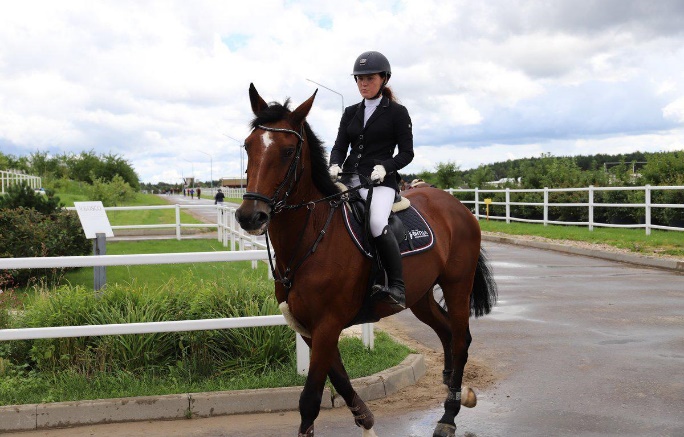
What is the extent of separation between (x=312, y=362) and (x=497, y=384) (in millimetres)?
2975

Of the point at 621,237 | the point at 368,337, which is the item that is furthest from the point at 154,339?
the point at 621,237

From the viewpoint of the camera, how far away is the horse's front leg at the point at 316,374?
4762 mm

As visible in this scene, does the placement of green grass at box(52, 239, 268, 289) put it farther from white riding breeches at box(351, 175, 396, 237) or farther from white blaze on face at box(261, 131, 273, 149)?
white blaze on face at box(261, 131, 273, 149)

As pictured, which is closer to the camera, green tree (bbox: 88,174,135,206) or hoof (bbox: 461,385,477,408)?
hoof (bbox: 461,385,477,408)

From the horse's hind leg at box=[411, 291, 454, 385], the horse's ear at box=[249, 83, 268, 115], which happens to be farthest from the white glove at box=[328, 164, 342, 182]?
the horse's hind leg at box=[411, 291, 454, 385]

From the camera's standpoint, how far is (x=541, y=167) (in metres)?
35.6

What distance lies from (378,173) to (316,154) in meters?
0.56

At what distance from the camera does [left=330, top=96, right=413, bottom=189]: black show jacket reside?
5648mm

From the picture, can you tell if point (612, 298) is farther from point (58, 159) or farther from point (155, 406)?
point (58, 159)

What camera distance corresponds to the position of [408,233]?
577 cm

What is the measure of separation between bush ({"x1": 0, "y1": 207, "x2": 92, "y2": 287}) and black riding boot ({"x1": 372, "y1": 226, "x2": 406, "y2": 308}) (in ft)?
30.3

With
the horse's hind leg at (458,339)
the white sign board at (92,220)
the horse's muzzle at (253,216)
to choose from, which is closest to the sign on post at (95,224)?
the white sign board at (92,220)

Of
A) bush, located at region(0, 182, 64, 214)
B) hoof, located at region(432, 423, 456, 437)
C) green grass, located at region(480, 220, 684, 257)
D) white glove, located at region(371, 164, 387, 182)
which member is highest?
white glove, located at region(371, 164, 387, 182)

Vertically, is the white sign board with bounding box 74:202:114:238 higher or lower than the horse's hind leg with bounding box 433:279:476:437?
higher
